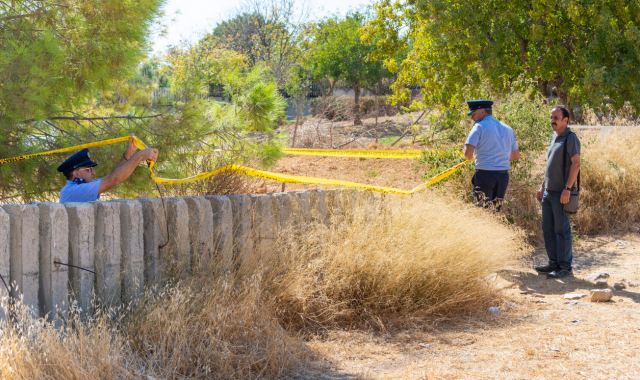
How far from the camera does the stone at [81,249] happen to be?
16.1 feet

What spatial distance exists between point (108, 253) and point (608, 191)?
25.1 ft

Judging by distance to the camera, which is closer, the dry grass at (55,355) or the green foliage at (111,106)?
the dry grass at (55,355)

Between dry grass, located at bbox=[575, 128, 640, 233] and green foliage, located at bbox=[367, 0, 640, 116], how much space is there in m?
1.72

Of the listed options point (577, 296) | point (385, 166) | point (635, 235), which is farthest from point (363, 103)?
point (577, 296)

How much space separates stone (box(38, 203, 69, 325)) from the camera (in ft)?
15.6

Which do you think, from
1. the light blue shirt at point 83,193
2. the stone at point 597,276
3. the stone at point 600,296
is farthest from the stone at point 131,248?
the stone at point 597,276

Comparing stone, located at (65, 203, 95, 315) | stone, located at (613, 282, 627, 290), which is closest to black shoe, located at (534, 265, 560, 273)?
stone, located at (613, 282, 627, 290)

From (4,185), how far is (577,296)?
4.95m

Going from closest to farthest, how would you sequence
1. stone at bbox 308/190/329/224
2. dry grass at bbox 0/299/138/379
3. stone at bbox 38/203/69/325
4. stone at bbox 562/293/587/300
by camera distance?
dry grass at bbox 0/299/138/379, stone at bbox 38/203/69/325, stone at bbox 308/190/329/224, stone at bbox 562/293/587/300

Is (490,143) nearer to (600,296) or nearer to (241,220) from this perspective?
(600,296)

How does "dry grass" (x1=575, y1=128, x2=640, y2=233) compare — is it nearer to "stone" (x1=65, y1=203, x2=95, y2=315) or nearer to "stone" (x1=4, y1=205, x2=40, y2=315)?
"stone" (x1=65, y1=203, x2=95, y2=315)

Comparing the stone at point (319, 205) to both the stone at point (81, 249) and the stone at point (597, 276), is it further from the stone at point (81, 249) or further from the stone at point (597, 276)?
the stone at point (597, 276)

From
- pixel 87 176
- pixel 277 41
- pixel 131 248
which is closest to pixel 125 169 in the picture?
pixel 87 176

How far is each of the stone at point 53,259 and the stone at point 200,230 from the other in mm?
1059
